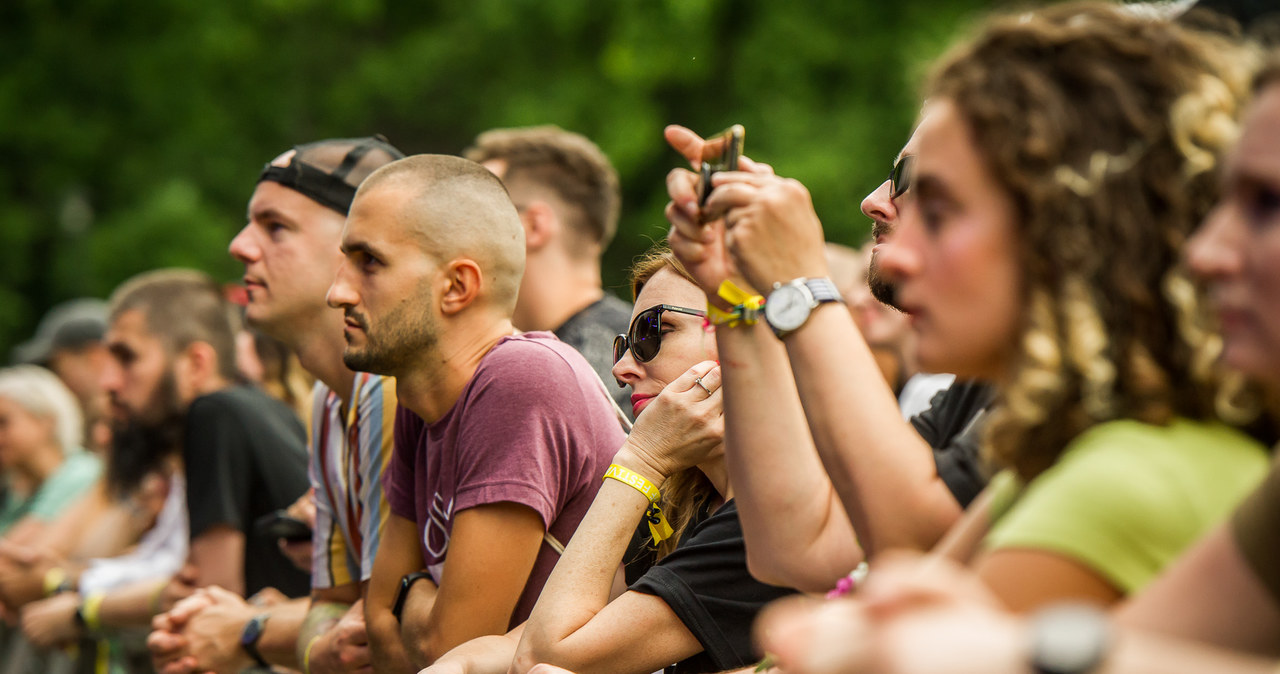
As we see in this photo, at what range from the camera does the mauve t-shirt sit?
3.22 meters

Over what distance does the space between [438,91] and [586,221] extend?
9.06m

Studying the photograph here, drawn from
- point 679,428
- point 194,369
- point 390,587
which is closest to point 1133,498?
point 679,428

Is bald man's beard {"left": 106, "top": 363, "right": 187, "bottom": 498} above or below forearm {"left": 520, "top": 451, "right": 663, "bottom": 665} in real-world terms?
below

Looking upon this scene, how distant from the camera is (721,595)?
2846 millimetres

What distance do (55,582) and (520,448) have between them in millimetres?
4545

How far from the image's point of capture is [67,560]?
25.0 feet

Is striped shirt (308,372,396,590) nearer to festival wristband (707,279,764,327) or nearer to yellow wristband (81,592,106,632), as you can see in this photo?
festival wristband (707,279,764,327)

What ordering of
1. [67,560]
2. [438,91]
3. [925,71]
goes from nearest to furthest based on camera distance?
[925,71], [67,560], [438,91]

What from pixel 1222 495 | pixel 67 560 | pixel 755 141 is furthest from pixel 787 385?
pixel 755 141

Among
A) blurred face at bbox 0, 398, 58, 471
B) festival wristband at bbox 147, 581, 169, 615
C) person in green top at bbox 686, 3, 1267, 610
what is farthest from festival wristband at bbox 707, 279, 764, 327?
blurred face at bbox 0, 398, 58, 471

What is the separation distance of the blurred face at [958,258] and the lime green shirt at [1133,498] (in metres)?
0.20

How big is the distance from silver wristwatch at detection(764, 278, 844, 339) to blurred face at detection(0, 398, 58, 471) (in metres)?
7.68

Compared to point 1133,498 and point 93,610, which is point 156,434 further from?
point 1133,498

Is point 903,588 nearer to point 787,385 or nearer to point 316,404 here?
point 787,385
